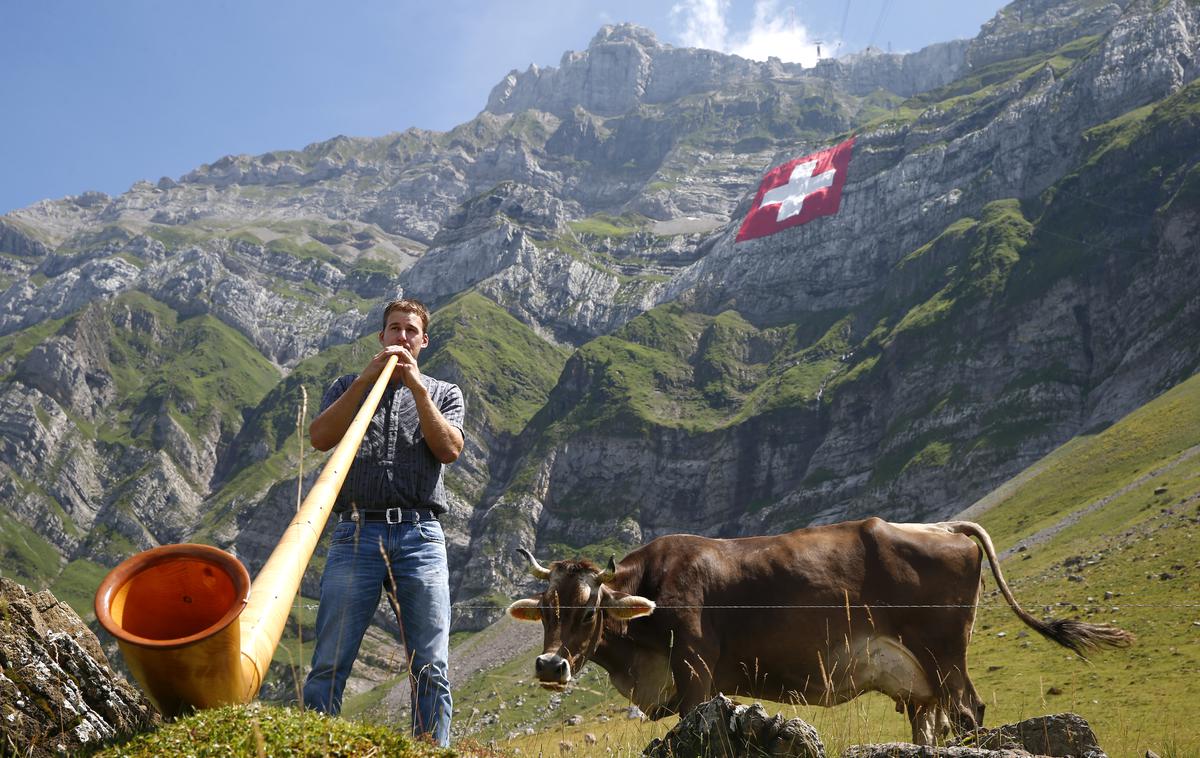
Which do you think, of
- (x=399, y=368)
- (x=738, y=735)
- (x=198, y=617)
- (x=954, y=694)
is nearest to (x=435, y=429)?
(x=399, y=368)

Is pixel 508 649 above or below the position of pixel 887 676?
below

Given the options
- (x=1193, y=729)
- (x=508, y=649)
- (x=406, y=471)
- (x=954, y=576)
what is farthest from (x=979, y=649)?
(x=508, y=649)

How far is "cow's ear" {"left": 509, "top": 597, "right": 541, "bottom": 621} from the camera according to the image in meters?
11.1

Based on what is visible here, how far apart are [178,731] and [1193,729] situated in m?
31.9

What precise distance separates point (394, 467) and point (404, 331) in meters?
1.30

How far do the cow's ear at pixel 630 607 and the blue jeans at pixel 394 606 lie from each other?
11.8 feet

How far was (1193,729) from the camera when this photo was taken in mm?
26641

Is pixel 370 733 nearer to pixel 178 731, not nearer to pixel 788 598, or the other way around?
pixel 178 731

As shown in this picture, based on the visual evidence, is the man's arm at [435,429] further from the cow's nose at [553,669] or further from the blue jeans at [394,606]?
the cow's nose at [553,669]

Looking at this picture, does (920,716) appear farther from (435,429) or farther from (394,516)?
(435,429)

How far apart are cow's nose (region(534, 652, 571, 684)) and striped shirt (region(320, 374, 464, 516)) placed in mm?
2610

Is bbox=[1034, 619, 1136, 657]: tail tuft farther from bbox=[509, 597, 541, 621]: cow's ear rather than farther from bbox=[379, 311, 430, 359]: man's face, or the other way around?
A: bbox=[379, 311, 430, 359]: man's face

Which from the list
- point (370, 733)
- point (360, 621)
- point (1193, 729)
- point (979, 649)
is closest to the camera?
point (370, 733)

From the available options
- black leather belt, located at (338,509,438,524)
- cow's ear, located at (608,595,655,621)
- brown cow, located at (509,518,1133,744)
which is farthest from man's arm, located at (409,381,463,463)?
cow's ear, located at (608,595,655,621)
